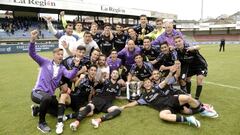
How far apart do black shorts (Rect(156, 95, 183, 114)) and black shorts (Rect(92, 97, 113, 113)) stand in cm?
126

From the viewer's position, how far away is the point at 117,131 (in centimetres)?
536

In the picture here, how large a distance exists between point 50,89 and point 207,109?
11.3 ft

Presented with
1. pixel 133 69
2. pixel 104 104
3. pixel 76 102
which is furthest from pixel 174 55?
pixel 76 102

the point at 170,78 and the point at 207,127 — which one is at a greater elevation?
the point at 170,78

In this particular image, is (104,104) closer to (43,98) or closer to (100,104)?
(100,104)

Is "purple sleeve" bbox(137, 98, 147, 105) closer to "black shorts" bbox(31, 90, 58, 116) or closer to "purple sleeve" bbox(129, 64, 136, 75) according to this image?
"purple sleeve" bbox(129, 64, 136, 75)

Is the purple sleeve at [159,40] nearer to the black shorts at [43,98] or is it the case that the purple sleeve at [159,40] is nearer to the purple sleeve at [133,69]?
the purple sleeve at [133,69]

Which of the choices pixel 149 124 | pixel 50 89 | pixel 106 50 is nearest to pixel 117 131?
pixel 149 124

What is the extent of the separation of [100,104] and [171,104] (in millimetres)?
1617

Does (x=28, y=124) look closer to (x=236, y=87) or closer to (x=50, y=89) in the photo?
(x=50, y=89)

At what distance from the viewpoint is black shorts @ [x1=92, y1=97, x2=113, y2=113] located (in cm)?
631

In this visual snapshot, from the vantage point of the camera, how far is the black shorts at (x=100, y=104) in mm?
6312

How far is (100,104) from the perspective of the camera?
20.8 ft

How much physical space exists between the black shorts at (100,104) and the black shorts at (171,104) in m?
1.26
